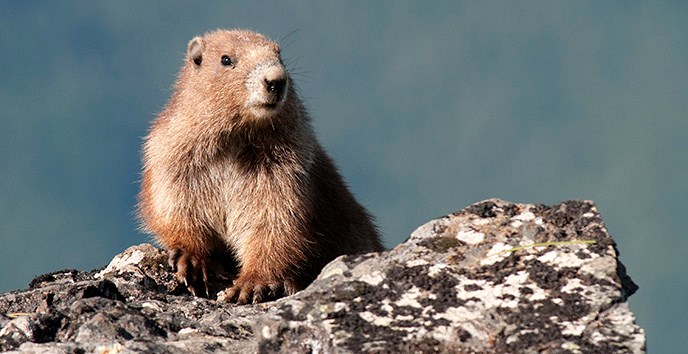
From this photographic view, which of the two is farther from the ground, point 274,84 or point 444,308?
A: point 274,84

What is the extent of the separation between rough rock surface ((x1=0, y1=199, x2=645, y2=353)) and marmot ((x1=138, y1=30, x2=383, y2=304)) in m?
3.71

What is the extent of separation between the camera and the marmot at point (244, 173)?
988 cm

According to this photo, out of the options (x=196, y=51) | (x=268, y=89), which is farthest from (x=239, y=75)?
(x=196, y=51)

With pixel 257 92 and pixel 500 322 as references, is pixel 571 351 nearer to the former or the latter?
pixel 500 322

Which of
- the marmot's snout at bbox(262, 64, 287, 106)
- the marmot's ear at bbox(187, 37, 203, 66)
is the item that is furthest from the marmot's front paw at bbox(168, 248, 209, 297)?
the marmot's ear at bbox(187, 37, 203, 66)

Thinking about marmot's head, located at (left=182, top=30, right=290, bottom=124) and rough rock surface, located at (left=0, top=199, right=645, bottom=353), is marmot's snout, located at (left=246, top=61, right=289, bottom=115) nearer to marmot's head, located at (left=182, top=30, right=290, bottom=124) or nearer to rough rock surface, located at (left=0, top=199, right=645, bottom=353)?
marmot's head, located at (left=182, top=30, right=290, bottom=124)

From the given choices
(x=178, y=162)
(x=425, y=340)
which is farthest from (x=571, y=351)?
(x=178, y=162)

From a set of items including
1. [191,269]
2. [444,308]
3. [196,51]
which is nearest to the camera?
[444,308]

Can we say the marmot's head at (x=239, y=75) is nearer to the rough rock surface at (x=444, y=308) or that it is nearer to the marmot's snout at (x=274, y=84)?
the marmot's snout at (x=274, y=84)

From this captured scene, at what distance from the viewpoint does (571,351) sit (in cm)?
481

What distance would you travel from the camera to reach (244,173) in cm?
1024

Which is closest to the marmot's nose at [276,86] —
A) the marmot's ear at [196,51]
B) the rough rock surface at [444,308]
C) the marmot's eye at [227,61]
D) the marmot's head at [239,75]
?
the marmot's head at [239,75]

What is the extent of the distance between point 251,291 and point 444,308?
4313mm

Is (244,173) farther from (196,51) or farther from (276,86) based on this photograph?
(196,51)
